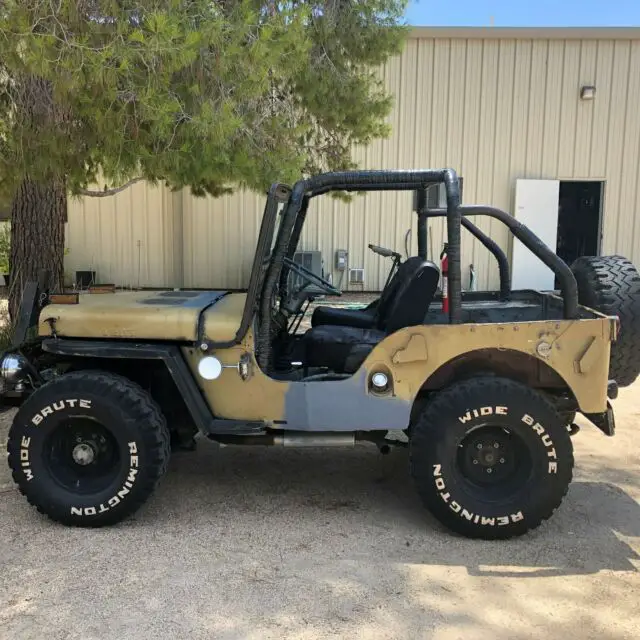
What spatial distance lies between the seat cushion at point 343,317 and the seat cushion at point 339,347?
0.54 m

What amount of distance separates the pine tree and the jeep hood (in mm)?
1175

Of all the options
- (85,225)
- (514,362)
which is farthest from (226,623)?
(85,225)

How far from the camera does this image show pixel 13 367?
3545 millimetres

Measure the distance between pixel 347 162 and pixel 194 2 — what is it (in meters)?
3.41

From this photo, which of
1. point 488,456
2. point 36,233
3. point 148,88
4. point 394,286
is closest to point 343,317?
point 394,286

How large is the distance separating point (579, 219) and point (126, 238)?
9.22 metres

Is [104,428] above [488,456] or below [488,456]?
above

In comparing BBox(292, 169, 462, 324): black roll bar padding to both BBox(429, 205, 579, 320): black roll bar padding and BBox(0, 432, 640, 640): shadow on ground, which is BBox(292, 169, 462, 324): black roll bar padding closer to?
BBox(429, 205, 579, 320): black roll bar padding

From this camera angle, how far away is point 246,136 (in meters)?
5.07

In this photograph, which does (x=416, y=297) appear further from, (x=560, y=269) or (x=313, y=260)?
(x=313, y=260)

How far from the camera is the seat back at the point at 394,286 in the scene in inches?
156

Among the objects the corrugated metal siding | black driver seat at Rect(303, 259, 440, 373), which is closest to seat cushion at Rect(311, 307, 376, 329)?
black driver seat at Rect(303, 259, 440, 373)

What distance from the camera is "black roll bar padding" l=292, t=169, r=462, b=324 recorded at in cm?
324

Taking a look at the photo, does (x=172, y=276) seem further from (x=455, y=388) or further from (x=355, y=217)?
(x=455, y=388)
